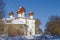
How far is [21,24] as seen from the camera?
3.57 ft

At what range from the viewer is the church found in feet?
3.49

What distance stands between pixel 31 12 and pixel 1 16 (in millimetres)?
371

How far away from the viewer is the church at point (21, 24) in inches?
41.9

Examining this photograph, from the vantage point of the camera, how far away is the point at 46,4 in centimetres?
114

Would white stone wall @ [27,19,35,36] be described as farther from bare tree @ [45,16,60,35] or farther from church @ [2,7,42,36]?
bare tree @ [45,16,60,35]

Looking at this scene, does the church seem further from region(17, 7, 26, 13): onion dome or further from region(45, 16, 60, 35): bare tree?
region(45, 16, 60, 35): bare tree

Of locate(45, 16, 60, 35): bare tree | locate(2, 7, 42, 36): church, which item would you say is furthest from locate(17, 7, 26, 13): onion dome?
locate(45, 16, 60, 35): bare tree


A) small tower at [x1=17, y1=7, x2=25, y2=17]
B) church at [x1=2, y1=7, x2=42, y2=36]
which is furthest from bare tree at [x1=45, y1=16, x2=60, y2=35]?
small tower at [x1=17, y1=7, x2=25, y2=17]

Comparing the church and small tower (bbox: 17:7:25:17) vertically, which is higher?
small tower (bbox: 17:7:25:17)

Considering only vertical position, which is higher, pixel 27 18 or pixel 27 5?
pixel 27 5

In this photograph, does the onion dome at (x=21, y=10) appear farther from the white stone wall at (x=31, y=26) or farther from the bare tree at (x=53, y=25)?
the bare tree at (x=53, y=25)

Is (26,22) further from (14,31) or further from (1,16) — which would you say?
(1,16)

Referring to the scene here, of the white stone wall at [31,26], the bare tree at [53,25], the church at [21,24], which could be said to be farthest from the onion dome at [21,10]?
the bare tree at [53,25]

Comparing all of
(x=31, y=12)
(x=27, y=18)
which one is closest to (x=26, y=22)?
(x=27, y=18)
